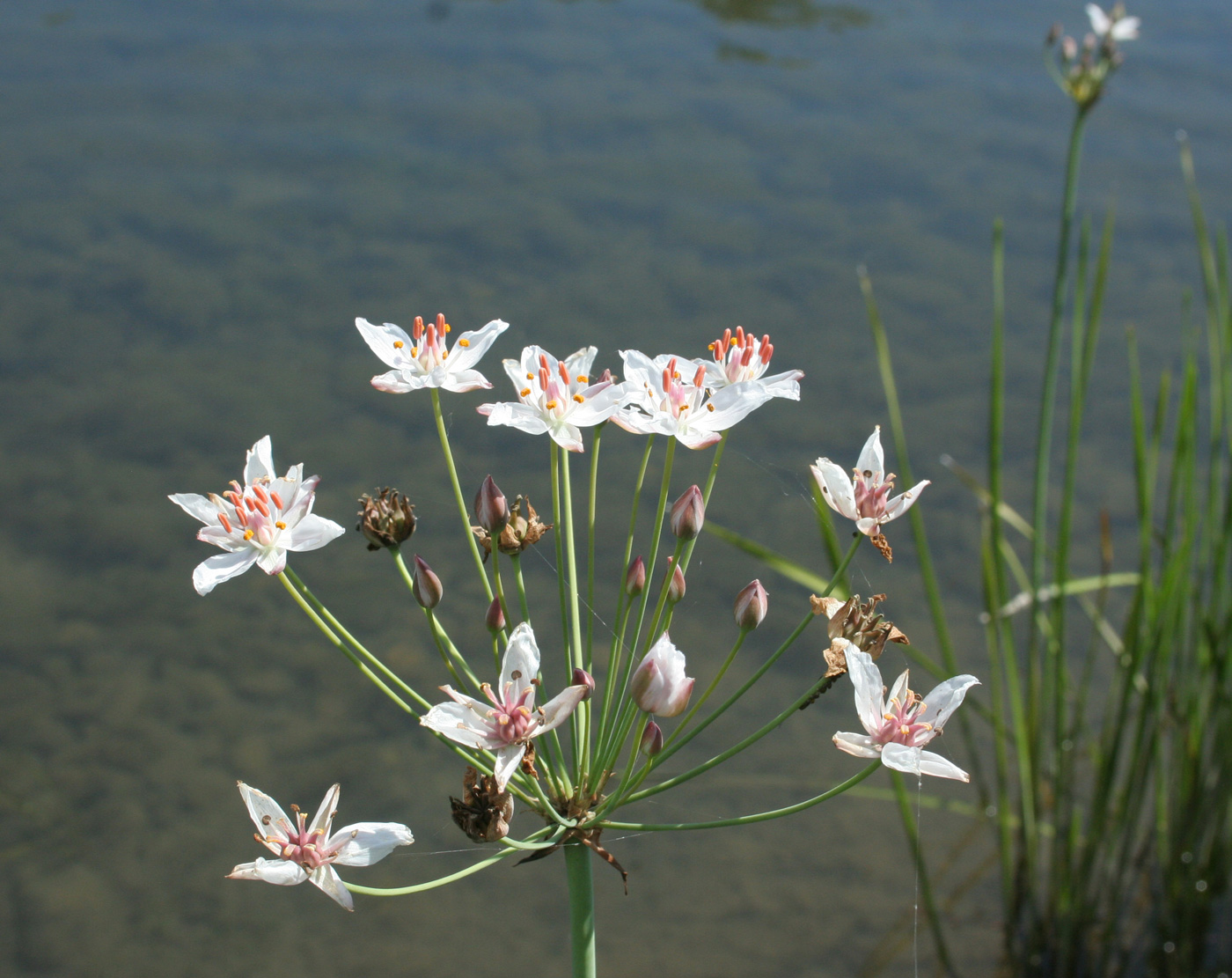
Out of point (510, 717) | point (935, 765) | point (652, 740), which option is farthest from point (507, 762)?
point (935, 765)

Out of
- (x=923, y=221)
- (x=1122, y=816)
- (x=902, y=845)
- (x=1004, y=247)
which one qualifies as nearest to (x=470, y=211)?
(x=923, y=221)

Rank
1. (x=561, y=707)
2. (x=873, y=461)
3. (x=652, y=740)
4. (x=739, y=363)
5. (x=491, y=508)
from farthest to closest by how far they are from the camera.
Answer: (x=739, y=363) < (x=873, y=461) < (x=491, y=508) < (x=652, y=740) < (x=561, y=707)

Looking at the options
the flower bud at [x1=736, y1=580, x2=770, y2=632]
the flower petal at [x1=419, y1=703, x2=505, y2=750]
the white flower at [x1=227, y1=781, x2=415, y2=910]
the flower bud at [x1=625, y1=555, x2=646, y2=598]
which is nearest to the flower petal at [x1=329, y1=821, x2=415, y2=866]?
the white flower at [x1=227, y1=781, x2=415, y2=910]

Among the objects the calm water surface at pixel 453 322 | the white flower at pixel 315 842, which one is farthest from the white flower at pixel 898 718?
the calm water surface at pixel 453 322

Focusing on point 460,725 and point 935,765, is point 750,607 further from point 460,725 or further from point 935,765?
point 460,725

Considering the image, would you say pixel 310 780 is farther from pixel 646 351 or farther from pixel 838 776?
pixel 646 351

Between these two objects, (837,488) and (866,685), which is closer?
(866,685)

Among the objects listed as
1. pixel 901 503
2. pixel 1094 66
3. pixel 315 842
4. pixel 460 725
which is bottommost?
pixel 315 842
